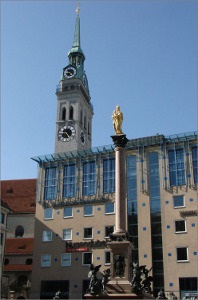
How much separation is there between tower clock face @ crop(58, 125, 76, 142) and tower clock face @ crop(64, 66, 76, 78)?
1192cm

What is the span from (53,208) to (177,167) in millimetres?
17362

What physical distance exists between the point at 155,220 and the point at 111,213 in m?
5.75

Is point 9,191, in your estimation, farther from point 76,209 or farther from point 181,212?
point 181,212

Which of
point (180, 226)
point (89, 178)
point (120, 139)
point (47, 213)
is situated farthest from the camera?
point (47, 213)

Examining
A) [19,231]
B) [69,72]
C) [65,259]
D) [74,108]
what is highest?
[69,72]

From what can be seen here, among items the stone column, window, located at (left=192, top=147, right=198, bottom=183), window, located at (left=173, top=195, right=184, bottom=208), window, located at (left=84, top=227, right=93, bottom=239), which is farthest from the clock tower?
the stone column

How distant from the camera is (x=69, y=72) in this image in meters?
81.5

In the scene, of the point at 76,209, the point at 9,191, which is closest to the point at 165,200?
the point at 76,209

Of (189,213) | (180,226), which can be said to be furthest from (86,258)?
(189,213)

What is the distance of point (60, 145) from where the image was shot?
7388 centimetres

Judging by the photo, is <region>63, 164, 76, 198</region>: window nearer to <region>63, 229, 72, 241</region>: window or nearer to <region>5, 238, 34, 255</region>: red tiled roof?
<region>63, 229, 72, 241</region>: window

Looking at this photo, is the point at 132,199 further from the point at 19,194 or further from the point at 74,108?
the point at 74,108

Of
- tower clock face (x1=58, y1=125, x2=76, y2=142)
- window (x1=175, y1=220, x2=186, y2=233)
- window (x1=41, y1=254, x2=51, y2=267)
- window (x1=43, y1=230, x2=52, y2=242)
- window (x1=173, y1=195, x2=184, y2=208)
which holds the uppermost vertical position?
tower clock face (x1=58, y1=125, x2=76, y2=142)

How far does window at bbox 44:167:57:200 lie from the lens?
54122 mm
